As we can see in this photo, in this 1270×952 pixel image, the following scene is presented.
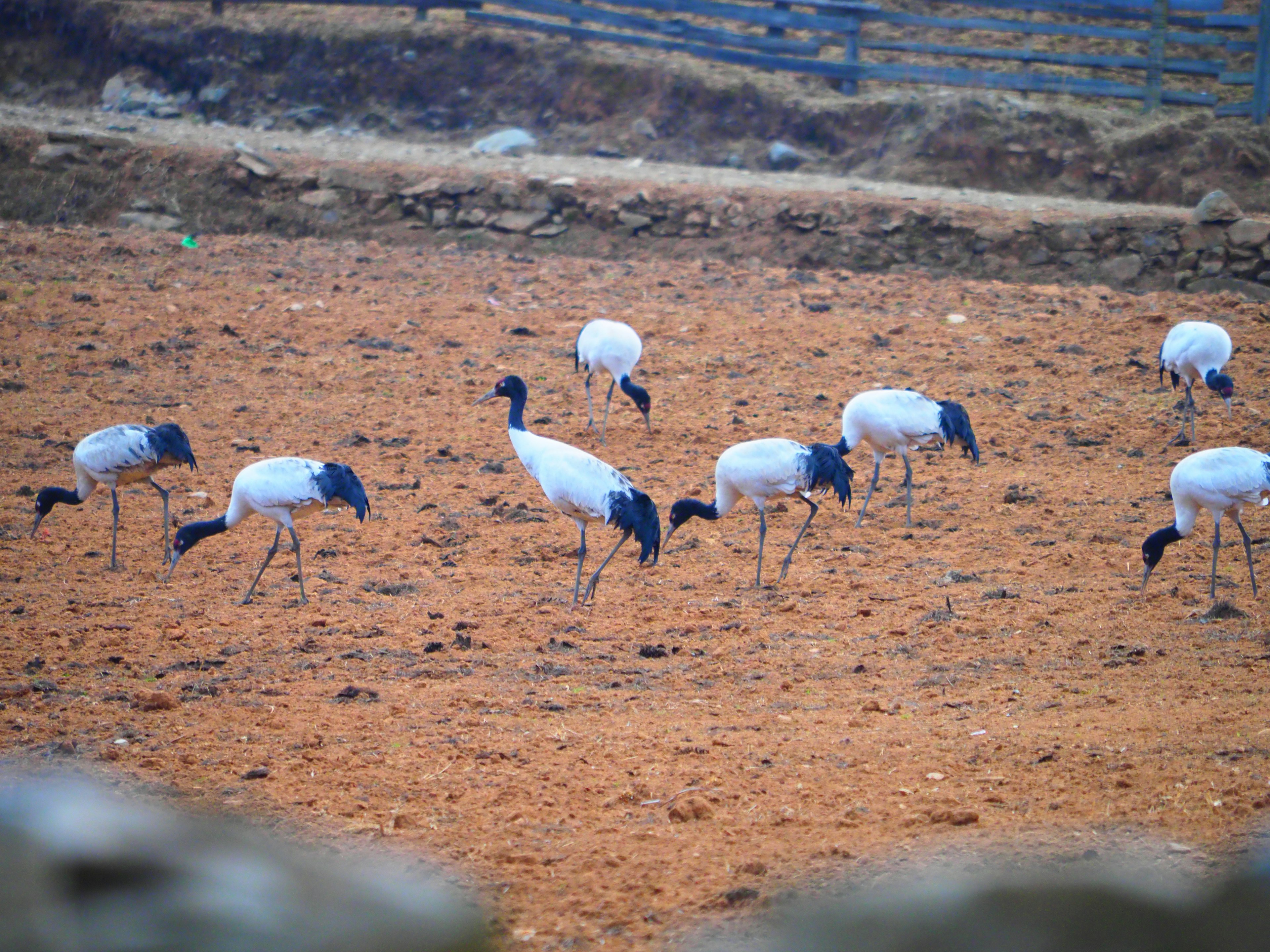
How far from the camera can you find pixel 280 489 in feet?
26.0

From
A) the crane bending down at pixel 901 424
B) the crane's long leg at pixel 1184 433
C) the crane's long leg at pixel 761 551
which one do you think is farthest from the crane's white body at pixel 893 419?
the crane's long leg at pixel 1184 433

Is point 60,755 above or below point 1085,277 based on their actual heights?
below

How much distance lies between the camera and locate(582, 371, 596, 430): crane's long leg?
11695 millimetres

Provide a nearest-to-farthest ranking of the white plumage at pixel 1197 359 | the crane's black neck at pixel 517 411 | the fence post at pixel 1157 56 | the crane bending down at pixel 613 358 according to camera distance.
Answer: the crane's black neck at pixel 517 411 < the white plumage at pixel 1197 359 < the crane bending down at pixel 613 358 < the fence post at pixel 1157 56

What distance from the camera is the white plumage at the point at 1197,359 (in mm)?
11109

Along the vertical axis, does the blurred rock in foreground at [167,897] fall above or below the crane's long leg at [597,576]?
above

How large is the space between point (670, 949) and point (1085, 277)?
14979mm

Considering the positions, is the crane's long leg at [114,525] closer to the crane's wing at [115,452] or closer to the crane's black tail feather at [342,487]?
the crane's wing at [115,452]

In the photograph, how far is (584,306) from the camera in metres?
15.5

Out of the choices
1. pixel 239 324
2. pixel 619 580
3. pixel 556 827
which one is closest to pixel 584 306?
pixel 239 324

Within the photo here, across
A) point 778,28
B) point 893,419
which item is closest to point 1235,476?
point 893,419

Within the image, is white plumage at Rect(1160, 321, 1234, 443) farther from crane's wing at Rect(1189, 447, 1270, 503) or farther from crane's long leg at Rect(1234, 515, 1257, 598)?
crane's wing at Rect(1189, 447, 1270, 503)

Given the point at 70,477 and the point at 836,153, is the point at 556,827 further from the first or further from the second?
the point at 836,153

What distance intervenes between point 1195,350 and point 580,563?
21.8 ft
